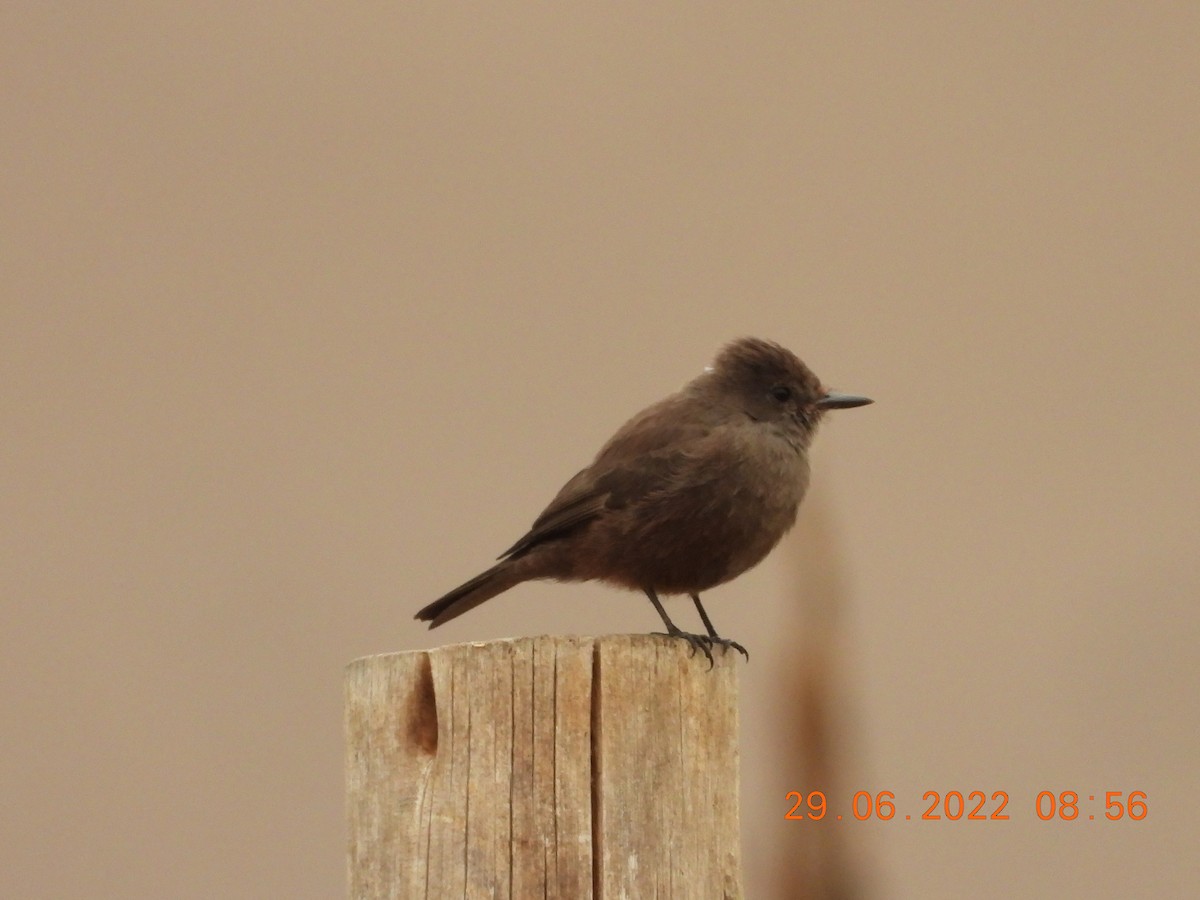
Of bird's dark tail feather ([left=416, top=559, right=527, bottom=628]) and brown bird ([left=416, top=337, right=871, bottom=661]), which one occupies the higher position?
brown bird ([left=416, top=337, right=871, bottom=661])

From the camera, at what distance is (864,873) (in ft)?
12.0

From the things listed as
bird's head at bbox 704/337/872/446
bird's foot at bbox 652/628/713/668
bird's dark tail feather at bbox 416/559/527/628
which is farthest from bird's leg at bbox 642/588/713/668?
bird's head at bbox 704/337/872/446

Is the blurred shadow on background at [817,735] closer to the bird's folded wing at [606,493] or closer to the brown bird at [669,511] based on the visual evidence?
the brown bird at [669,511]

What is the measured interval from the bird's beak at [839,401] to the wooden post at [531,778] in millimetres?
2481

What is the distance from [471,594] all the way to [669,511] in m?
0.71

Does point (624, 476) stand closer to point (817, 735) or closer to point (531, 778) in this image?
point (817, 735)

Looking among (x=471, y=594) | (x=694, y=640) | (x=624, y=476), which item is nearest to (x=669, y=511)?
(x=624, y=476)

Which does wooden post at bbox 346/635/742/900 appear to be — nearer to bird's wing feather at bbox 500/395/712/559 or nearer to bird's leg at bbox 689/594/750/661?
bird's leg at bbox 689/594/750/661

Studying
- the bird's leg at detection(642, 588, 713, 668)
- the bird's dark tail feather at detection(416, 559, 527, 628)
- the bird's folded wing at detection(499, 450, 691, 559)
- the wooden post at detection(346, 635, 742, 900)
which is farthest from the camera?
the bird's folded wing at detection(499, 450, 691, 559)

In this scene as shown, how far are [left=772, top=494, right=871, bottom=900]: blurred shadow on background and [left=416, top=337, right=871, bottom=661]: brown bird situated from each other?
615 millimetres

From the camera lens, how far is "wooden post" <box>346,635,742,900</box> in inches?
119

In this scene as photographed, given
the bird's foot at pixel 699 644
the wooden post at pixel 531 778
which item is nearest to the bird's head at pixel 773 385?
the bird's foot at pixel 699 644

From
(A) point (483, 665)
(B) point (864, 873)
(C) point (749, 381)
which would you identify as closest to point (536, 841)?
(A) point (483, 665)

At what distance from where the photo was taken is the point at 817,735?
373 centimetres
